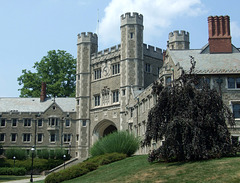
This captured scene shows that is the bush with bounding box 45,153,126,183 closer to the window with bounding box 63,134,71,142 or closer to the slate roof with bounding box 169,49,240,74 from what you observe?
the slate roof with bounding box 169,49,240,74

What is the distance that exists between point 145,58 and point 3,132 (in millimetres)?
24706

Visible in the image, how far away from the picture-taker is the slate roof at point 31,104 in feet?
200

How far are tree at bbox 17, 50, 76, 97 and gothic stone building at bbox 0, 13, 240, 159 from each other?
6819mm

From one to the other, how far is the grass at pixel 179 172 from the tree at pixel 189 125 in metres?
0.77

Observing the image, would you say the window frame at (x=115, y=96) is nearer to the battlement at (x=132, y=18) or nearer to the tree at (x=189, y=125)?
the battlement at (x=132, y=18)

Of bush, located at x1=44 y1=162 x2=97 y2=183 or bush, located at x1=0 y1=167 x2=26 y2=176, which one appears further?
bush, located at x1=0 y1=167 x2=26 y2=176

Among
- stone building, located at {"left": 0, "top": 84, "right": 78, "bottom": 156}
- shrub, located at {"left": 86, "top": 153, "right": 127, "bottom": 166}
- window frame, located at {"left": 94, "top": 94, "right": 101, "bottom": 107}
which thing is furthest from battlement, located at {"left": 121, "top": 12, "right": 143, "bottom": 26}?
shrub, located at {"left": 86, "top": 153, "right": 127, "bottom": 166}

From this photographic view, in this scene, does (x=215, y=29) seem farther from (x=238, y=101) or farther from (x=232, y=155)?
(x=232, y=155)

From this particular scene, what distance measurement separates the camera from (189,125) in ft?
70.4

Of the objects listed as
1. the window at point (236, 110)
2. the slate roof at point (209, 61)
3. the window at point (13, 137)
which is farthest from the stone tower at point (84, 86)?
the window at point (236, 110)

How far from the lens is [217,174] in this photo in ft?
56.7

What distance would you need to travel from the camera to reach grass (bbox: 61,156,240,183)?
55.8ft

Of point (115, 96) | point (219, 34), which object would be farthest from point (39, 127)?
point (219, 34)

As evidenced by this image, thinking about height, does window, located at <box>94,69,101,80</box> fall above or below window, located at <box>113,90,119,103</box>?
above
